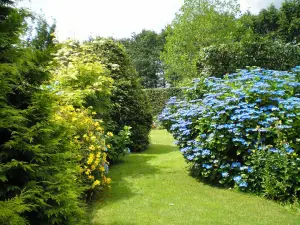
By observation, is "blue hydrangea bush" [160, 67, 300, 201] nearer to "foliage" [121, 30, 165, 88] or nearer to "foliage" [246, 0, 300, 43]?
"foliage" [246, 0, 300, 43]

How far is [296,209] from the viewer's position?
3.85 m

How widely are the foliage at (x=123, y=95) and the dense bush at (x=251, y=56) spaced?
2.49 meters

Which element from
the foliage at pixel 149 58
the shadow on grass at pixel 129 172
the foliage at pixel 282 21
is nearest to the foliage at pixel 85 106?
the shadow on grass at pixel 129 172

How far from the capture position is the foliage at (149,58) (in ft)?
138

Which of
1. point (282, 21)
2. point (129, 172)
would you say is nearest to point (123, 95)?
point (129, 172)

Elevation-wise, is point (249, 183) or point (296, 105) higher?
point (296, 105)

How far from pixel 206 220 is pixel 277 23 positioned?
28765 millimetres

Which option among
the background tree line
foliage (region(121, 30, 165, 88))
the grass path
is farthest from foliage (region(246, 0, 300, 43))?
the grass path

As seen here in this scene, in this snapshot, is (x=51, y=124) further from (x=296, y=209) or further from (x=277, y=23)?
(x=277, y=23)

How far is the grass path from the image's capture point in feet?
11.8

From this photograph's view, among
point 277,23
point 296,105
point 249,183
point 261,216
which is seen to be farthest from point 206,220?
point 277,23

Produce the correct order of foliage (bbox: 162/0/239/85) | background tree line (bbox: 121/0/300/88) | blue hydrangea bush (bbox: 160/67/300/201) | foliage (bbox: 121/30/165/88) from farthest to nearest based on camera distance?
foliage (bbox: 121/30/165/88), foliage (bbox: 162/0/239/85), background tree line (bbox: 121/0/300/88), blue hydrangea bush (bbox: 160/67/300/201)

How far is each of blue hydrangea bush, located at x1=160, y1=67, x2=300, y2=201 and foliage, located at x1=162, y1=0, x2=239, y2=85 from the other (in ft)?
45.1

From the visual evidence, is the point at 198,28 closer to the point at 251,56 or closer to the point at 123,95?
the point at 251,56
